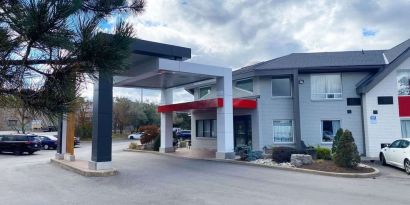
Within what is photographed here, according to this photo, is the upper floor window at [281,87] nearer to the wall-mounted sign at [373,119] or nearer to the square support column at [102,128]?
the wall-mounted sign at [373,119]

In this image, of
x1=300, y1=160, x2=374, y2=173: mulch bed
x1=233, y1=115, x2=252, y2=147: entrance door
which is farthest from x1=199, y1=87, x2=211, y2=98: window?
x1=300, y1=160, x2=374, y2=173: mulch bed

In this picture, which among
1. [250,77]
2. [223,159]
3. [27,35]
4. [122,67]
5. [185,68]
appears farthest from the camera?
[250,77]

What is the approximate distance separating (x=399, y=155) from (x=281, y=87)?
9.05 meters

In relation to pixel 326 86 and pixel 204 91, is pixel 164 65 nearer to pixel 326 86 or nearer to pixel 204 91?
pixel 326 86

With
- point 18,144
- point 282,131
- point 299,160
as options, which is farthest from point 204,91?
point 18,144

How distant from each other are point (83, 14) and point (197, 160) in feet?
56.4

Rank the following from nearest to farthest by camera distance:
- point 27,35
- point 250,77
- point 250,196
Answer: point 27,35 → point 250,196 → point 250,77

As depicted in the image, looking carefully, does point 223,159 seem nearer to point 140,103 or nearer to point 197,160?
point 197,160

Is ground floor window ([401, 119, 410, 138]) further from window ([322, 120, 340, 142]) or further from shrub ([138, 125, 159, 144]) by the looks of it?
shrub ([138, 125, 159, 144])

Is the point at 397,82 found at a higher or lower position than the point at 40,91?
higher

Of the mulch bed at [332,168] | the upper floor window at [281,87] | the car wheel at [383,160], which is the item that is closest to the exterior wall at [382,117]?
the car wheel at [383,160]

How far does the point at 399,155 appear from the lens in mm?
16312

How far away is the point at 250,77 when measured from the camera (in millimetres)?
24016

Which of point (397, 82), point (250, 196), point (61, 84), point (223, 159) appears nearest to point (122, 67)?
point (61, 84)
